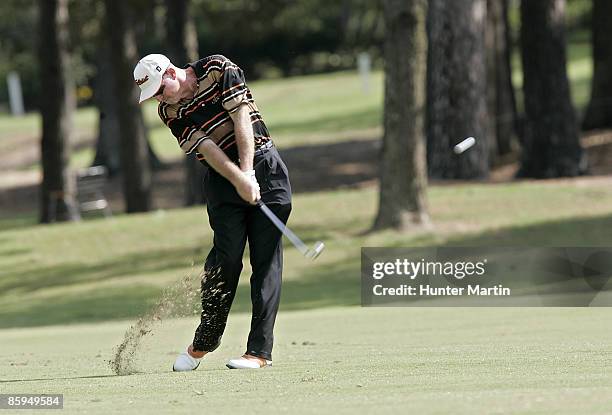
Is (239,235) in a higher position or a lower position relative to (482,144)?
higher

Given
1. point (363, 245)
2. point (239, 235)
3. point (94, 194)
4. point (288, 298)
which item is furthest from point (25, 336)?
point (94, 194)

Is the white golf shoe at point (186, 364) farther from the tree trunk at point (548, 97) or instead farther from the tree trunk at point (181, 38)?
the tree trunk at point (181, 38)

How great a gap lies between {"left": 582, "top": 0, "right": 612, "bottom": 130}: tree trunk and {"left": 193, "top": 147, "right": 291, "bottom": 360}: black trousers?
25.1 metres

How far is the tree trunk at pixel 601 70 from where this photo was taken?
3238 cm

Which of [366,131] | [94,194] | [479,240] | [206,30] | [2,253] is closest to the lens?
[479,240]

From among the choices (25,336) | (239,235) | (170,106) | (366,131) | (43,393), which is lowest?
(366,131)

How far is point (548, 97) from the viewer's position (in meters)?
27.1

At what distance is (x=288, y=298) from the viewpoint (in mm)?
A: 18766

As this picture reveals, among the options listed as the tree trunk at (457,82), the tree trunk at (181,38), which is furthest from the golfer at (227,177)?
the tree trunk at (181,38)

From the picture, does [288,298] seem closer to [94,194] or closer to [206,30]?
[94,194]

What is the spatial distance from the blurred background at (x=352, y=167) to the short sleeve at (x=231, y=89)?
9.54m

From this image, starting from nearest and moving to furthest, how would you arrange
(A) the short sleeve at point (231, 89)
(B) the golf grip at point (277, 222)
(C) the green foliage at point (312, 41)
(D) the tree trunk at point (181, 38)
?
(A) the short sleeve at point (231, 89)
(B) the golf grip at point (277, 222)
(D) the tree trunk at point (181, 38)
(C) the green foliage at point (312, 41)

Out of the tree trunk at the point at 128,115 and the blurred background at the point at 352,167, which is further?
the tree trunk at the point at 128,115

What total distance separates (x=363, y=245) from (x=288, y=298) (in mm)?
3351
